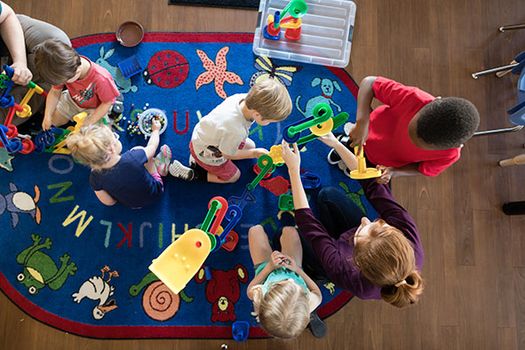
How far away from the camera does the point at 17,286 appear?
68.7 inches

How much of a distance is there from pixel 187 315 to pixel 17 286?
2.39 ft

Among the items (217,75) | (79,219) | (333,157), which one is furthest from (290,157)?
(79,219)

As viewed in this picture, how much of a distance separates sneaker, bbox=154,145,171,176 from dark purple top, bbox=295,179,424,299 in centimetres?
67

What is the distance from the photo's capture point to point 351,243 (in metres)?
1.48

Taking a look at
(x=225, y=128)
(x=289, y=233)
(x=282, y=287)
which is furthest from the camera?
(x=289, y=233)

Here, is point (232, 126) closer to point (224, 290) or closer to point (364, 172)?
point (364, 172)

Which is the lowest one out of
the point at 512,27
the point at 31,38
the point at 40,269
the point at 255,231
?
the point at 40,269

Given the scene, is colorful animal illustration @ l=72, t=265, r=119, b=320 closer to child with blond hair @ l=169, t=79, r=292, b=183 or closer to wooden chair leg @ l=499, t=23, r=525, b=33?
child with blond hair @ l=169, t=79, r=292, b=183

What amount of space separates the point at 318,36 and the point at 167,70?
726mm

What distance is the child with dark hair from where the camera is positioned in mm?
1195

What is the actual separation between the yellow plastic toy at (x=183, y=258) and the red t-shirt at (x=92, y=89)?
2.25 feet

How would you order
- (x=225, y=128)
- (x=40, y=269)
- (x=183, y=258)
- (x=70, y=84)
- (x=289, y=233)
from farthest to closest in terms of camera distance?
1. (x=40, y=269)
2. (x=289, y=233)
3. (x=70, y=84)
4. (x=225, y=128)
5. (x=183, y=258)

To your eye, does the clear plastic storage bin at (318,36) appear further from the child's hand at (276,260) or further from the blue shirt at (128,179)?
the child's hand at (276,260)

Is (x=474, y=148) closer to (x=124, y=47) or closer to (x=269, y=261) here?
(x=269, y=261)
